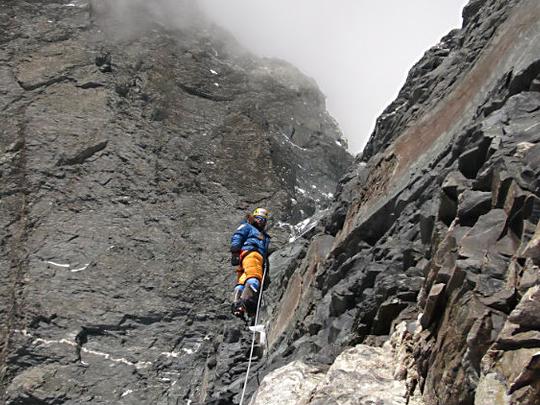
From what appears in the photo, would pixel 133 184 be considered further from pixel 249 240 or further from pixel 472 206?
pixel 472 206

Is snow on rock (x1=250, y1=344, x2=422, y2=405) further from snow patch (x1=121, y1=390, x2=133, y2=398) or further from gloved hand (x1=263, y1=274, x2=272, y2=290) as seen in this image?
gloved hand (x1=263, y1=274, x2=272, y2=290)

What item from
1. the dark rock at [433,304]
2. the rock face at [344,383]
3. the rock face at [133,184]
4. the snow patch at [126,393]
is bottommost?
the snow patch at [126,393]

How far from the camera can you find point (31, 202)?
12906mm

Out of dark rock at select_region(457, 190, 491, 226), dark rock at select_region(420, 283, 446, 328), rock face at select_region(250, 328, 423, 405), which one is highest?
dark rock at select_region(457, 190, 491, 226)

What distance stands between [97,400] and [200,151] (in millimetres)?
6586

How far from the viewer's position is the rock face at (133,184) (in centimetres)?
A: 1077

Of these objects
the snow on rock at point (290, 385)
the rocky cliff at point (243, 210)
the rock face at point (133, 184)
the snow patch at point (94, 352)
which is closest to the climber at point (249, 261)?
the rocky cliff at point (243, 210)

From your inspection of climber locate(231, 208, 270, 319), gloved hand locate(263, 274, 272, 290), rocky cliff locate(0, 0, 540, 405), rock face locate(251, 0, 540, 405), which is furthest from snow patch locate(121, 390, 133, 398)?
gloved hand locate(263, 274, 272, 290)

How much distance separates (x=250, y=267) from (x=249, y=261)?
0.14 m

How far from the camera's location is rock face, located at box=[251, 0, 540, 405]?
4.28 m

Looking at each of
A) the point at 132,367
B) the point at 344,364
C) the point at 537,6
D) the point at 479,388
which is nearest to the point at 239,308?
the point at 132,367

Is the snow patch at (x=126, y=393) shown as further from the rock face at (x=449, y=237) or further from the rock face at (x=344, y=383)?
the rock face at (x=344, y=383)

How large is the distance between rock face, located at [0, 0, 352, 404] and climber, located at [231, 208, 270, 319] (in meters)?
0.59

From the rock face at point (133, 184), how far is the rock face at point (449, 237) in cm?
210
